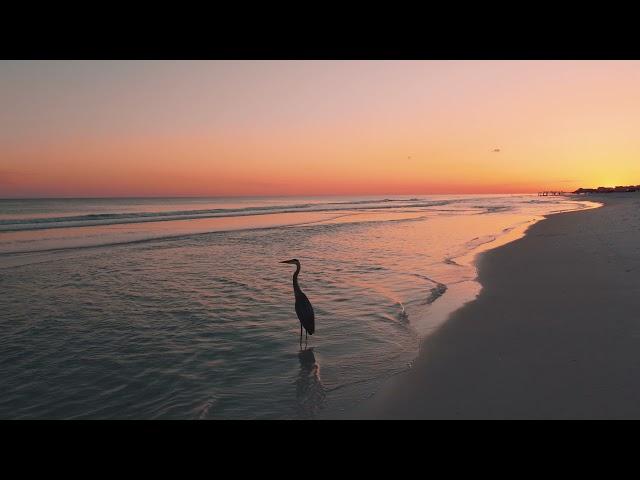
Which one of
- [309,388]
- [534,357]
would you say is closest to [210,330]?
[309,388]

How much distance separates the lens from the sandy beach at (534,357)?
4023mm

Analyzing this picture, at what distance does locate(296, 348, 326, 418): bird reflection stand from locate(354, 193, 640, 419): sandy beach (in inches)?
18.7

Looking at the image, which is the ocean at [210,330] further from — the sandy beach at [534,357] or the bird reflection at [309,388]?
the sandy beach at [534,357]

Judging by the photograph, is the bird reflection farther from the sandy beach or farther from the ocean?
the sandy beach

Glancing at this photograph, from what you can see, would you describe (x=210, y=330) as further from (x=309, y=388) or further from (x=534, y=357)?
(x=534, y=357)

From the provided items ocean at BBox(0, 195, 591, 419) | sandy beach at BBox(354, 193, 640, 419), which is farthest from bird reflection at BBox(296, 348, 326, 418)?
sandy beach at BBox(354, 193, 640, 419)

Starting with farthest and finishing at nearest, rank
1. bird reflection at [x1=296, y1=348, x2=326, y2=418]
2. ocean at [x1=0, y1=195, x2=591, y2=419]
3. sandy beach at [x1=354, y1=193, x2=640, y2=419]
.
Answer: ocean at [x1=0, y1=195, x2=591, y2=419]
bird reflection at [x1=296, y1=348, x2=326, y2=418]
sandy beach at [x1=354, y1=193, x2=640, y2=419]

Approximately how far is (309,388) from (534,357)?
2.73m

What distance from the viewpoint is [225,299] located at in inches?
360

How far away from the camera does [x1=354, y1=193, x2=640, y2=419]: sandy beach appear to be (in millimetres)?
4023

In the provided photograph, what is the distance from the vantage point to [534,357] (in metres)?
5.13

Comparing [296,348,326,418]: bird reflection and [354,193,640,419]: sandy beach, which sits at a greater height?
[354,193,640,419]: sandy beach
